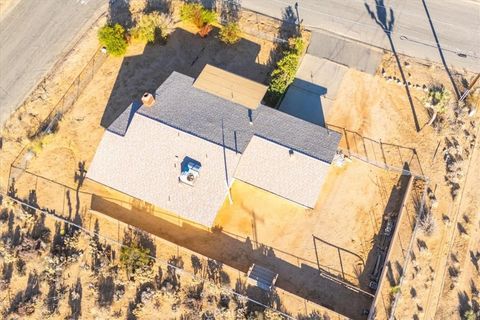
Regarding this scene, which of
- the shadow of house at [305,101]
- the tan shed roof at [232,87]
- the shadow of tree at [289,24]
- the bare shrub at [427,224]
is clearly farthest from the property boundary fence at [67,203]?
the shadow of tree at [289,24]

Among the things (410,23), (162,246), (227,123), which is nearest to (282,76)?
(227,123)

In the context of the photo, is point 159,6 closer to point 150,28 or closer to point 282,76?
point 150,28

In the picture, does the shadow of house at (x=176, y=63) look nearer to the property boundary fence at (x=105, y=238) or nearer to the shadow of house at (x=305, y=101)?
the shadow of house at (x=305, y=101)

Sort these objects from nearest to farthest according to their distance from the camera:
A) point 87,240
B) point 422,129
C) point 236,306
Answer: point 236,306 < point 87,240 < point 422,129

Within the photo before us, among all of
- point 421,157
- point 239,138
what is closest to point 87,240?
point 239,138

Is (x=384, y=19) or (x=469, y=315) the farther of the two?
(x=384, y=19)

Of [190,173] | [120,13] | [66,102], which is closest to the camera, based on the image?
[190,173]

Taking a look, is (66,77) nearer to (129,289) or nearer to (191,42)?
(191,42)
